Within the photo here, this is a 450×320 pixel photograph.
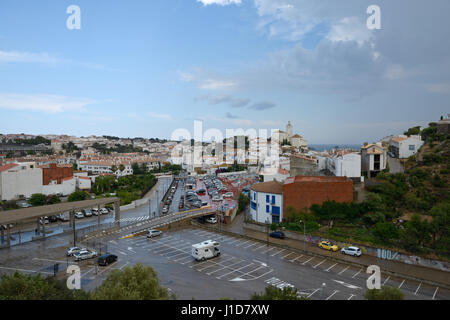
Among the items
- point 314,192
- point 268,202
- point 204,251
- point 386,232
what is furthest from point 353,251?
point 204,251

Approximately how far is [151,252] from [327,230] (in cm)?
1008

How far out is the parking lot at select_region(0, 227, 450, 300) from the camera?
36.1 ft

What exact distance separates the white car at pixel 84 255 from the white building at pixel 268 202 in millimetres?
11047

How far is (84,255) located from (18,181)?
22287mm

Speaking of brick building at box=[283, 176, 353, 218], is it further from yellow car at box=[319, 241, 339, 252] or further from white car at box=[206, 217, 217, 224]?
white car at box=[206, 217, 217, 224]

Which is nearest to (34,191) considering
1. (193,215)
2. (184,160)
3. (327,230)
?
(193,215)

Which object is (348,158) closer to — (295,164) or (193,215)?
(295,164)

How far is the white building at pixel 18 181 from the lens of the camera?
29766 mm

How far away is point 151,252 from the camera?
15.1 m

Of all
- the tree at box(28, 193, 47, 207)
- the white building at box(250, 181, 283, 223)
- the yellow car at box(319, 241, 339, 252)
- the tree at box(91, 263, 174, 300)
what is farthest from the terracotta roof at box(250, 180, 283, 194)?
the tree at box(28, 193, 47, 207)

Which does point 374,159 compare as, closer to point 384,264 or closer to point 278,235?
point 278,235

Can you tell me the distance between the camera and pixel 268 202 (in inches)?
809
